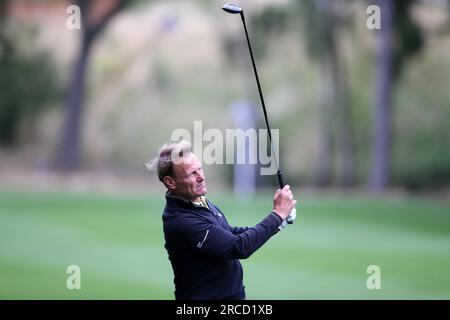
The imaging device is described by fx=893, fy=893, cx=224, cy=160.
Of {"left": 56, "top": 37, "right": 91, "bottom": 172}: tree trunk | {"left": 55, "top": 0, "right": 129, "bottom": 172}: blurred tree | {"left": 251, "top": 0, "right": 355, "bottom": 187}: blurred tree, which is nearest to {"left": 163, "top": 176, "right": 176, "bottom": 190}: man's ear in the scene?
{"left": 251, "top": 0, "right": 355, "bottom": 187}: blurred tree

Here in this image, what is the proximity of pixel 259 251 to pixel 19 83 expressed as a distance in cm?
2683

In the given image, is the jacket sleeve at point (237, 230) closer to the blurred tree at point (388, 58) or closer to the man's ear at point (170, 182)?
the man's ear at point (170, 182)

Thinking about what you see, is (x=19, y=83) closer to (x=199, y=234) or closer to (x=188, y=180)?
(x=188, y=180)

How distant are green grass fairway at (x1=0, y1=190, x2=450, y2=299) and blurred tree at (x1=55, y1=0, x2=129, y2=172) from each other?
10867 millimetres

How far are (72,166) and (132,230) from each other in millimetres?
18412

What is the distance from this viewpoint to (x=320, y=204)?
87.2 ft

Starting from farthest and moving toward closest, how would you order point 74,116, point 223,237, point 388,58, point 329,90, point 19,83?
point 19,83
point 329,90
point 74,116
point 388,58
point 223,237

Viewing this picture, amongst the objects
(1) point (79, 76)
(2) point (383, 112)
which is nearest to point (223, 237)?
(2) point (383, 112)

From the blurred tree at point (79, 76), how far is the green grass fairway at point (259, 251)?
428 inches

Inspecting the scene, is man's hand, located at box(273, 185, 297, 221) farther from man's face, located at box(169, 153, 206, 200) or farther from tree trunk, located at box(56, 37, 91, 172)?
tree trunk, located at box(56, 37, 91, 172)

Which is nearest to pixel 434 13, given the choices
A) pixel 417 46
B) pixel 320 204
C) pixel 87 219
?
pixel 417 46

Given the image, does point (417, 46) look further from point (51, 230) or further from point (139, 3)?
point (51, 230)

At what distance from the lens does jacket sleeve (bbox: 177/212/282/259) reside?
592 cm

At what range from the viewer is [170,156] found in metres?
6.21
